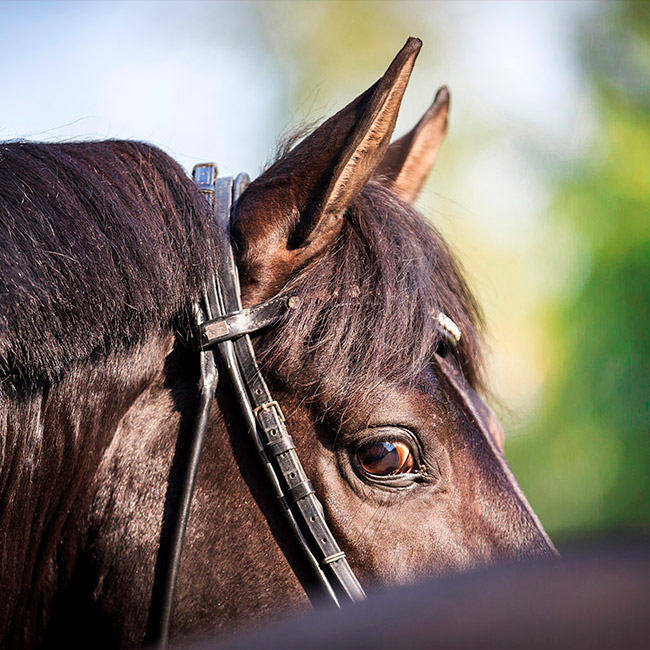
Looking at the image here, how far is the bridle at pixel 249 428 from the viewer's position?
5.65 feet

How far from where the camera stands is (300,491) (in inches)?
69.4

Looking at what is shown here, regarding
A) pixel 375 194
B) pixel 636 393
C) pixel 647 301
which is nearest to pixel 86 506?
pixel 375 194

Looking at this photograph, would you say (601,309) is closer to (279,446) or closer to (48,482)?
(279,446)

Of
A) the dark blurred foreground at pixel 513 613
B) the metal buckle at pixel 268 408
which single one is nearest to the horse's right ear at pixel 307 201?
the metal buckle at pixel 268 408

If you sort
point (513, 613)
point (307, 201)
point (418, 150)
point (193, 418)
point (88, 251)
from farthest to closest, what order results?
1. point (418, 150)
2. point (307, 201)
3. point (193, 418)
4. point (88, 251)
5. point (513, 613)

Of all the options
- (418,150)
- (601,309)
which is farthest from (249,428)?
(601,309)

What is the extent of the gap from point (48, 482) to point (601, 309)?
16.2m

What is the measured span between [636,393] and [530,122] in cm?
909

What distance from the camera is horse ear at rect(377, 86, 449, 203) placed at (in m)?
3.06

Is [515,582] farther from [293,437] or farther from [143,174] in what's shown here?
[143,174]

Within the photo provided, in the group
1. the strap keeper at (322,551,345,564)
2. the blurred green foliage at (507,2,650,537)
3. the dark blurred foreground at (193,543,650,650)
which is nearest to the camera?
the dark blurred foreground at (193,543,650,650)

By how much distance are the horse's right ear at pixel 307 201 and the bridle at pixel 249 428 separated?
0.06m

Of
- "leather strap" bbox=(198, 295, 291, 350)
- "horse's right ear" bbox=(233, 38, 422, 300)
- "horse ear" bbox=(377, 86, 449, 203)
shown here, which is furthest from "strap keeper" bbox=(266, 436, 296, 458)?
"horse ear" bbox=(377, 86, 449, 203)

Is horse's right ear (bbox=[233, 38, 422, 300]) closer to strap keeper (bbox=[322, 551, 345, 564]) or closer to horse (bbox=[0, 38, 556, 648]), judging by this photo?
horse (bbox=[0, 38, 556, 648])
